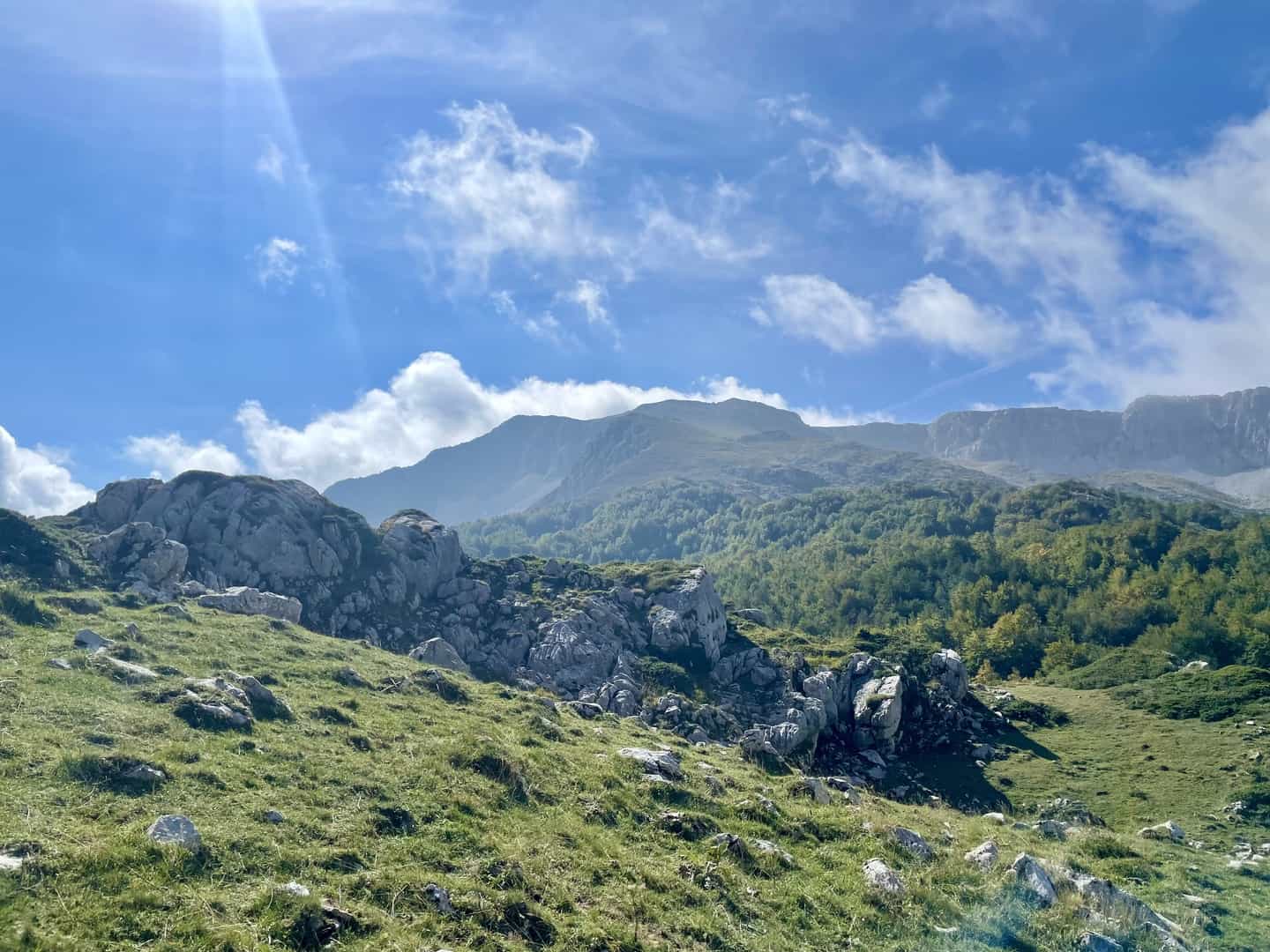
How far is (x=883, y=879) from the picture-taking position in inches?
757

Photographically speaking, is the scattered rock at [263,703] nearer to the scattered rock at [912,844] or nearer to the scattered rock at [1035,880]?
the scattered rock at [912,844]

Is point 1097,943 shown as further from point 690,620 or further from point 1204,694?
point 690,620

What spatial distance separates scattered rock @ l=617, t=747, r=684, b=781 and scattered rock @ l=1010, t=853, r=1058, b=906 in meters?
11.2

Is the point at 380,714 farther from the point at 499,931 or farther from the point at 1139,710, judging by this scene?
the point at 1139,710

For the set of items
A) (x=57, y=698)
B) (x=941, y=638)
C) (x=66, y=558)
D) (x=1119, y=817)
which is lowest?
(x=941, y=638)

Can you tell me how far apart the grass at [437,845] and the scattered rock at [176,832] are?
1.13ft

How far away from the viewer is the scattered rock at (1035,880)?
18688 millimetres

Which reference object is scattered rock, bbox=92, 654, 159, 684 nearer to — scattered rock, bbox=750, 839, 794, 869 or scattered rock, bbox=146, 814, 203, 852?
scattered rock, bbox=146, 814, 203, 852

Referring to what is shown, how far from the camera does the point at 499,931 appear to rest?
1399 cm

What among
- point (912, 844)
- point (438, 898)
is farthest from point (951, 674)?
point (438, 898)

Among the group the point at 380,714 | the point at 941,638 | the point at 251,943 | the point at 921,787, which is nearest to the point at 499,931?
the point at 251,943

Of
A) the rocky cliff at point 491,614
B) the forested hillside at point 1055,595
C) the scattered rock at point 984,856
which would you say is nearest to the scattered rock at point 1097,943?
the scattered rock at point 984,856

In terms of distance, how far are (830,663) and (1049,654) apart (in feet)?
214

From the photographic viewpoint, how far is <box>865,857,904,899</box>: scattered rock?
18562mm
